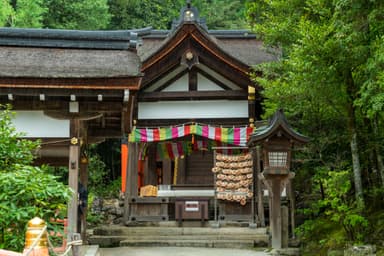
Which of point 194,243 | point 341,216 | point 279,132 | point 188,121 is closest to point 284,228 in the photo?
point 341,216

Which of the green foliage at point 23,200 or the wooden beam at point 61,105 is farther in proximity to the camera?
the wooden beam at point 61,105

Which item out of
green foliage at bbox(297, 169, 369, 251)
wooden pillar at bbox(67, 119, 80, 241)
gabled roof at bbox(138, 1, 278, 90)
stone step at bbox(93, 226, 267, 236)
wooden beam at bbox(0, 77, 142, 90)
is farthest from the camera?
gabled roof at bbox(138, 1, 278, 90)

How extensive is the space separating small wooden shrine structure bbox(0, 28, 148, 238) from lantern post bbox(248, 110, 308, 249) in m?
3.14

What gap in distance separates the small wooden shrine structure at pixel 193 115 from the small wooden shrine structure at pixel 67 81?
4554 millimetres

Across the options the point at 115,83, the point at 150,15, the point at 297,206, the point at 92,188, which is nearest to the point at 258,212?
the point at 297,206

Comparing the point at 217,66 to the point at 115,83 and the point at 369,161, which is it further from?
the point at 115,83

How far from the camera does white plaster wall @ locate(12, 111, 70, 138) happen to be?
34.9 feet

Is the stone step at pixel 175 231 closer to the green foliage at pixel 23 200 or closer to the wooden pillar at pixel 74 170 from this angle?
the wooden pillar at pixel 74 170

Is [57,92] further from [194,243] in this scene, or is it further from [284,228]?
[284,228]

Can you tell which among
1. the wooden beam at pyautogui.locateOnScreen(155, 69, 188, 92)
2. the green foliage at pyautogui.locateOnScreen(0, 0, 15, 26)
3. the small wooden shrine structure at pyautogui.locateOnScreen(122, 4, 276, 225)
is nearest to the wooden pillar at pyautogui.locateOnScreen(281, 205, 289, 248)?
the small wooden shrine structure at pyautogui.locateOnScreen(122, 4, 276, 225)

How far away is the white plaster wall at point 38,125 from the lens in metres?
10.6

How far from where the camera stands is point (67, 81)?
32.3 feet

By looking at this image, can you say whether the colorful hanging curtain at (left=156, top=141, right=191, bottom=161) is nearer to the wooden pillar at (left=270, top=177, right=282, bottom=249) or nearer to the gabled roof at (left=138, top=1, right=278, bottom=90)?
the gabled roof at (left=138, top=1, right=278, bottom=90)

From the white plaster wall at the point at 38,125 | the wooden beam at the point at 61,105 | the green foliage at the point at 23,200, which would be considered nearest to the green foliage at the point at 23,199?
the green foliage at the point at 23,200
